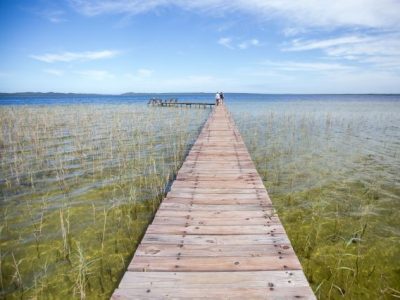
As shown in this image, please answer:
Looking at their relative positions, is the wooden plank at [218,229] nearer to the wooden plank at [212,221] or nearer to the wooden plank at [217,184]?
the wooden plank at [212,221]

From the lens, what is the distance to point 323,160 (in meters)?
10.1

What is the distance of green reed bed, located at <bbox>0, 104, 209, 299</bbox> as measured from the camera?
385 cm

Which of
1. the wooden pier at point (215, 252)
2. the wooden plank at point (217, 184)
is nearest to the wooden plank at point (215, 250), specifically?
the wooden pier at point (215, 252)

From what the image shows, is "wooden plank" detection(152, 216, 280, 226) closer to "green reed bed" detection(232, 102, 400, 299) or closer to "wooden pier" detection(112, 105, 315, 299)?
"wooden pier" detection(112, 105, 315, 299)

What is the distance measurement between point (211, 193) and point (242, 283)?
2.42m

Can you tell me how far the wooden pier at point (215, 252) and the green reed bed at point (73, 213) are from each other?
818 millimetres

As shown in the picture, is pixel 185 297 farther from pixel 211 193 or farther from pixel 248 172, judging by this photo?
pixel 248 172

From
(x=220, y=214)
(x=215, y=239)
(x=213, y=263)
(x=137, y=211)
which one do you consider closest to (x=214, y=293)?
(x=213, y=263)

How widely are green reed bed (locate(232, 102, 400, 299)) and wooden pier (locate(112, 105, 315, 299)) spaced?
1.87 feet

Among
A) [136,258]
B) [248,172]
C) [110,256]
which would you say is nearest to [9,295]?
[110,256]

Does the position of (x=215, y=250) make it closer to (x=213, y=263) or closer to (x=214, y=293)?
(x=213, y=263)

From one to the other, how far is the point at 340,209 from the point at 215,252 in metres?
3.99

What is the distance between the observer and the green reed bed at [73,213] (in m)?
3.85

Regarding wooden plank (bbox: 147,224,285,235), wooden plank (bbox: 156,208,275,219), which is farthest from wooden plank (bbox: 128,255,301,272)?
wooden plank (bbox: 156,208,275,219)
